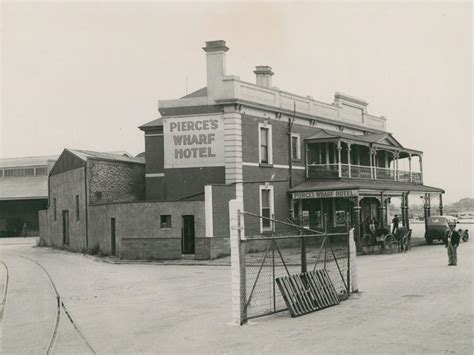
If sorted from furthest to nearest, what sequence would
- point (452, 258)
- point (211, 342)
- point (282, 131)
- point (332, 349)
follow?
point (282, 131) < point (452, 258) < point (211, 342) < point (332, 349)

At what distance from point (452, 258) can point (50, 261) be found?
684 inches

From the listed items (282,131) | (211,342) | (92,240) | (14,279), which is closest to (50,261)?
(92,240)

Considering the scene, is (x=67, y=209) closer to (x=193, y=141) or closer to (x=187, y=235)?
(x=193, y=141)

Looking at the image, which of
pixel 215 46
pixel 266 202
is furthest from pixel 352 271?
pixel 215 46

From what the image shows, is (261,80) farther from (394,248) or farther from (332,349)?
(332,349)

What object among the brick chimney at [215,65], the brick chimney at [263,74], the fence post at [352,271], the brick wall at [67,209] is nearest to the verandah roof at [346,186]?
the brick chimney at [263,74]

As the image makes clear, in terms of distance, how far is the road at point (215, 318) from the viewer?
9.43m

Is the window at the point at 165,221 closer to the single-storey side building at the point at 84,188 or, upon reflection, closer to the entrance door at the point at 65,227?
the single-storey side building at the point at 84,188

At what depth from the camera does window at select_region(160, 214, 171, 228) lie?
26484 millimetres

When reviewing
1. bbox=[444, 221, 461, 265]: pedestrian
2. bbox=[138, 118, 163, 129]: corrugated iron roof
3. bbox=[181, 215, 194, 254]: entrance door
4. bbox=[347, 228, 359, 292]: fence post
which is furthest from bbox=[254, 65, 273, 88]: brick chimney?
bbox=[347, 228, 359, 292]: fence post

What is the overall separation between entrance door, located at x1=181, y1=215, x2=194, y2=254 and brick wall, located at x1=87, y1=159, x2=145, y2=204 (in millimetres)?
7661

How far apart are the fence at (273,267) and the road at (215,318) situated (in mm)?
491

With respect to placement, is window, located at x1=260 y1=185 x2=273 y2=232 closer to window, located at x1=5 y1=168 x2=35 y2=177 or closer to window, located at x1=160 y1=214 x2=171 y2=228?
window, located at x1=160 y1=214 x2=171 y2=228

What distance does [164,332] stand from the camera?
10.6m
